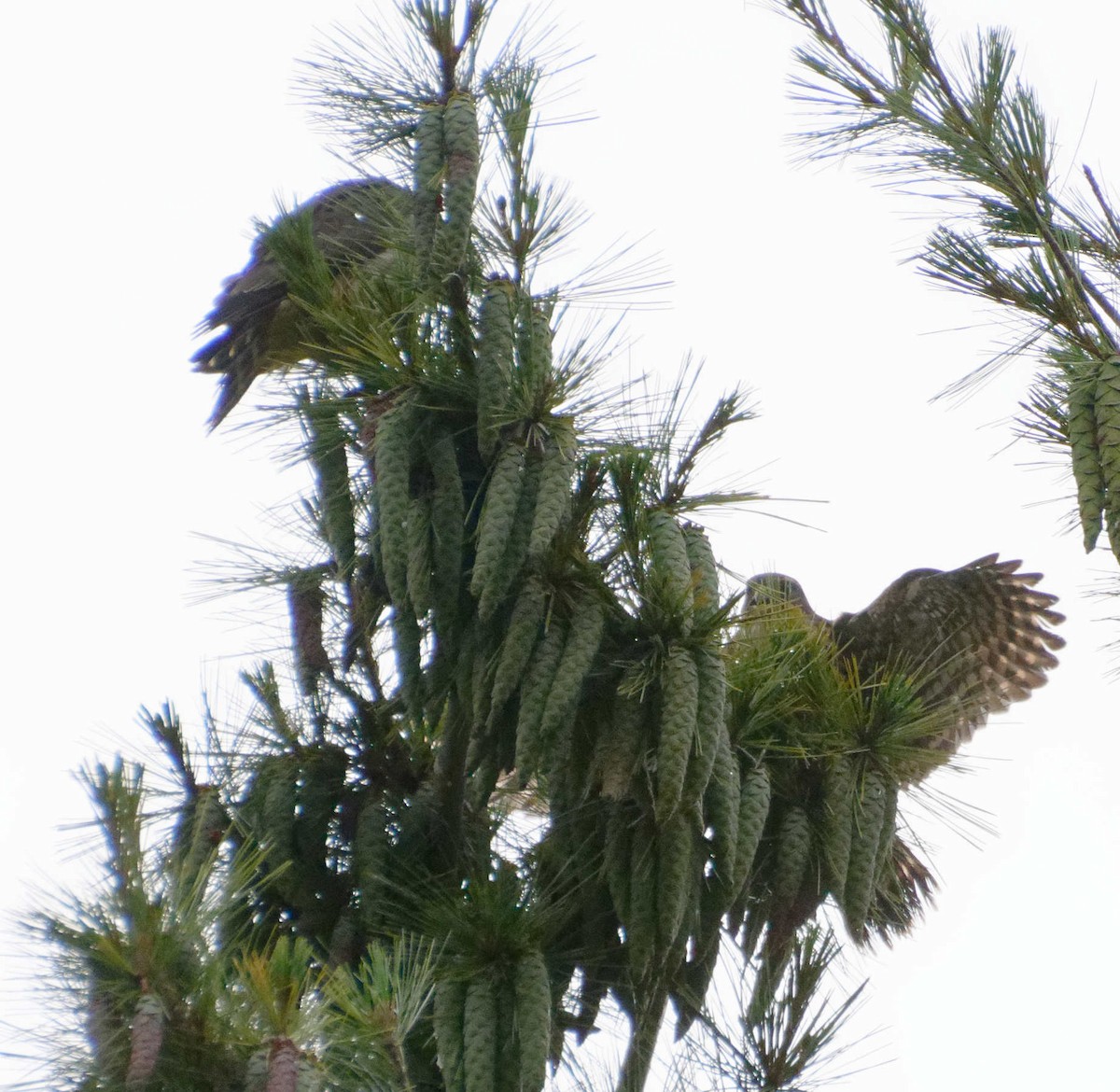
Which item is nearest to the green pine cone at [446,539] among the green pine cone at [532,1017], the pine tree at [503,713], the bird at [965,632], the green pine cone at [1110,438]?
the pine tree at [503,713]

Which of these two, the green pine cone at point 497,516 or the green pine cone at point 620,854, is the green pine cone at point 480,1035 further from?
the green pine cone at point 497,516

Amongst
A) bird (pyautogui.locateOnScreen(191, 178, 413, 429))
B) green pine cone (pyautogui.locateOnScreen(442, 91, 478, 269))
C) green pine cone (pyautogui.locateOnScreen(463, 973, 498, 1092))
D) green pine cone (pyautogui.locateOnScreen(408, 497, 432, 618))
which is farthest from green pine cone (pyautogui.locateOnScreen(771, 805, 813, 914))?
→ bird (pyautogui.locateOnScreen(191, 178, 413, 429))

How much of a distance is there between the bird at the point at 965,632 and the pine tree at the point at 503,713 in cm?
233

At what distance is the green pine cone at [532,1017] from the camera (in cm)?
320

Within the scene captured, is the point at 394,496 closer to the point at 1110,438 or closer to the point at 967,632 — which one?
the point at 1110,438

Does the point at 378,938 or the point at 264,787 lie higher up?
the point at 264,787

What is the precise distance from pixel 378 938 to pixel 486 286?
5.09 ft

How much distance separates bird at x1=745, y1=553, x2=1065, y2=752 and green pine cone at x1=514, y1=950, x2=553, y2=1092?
315cm

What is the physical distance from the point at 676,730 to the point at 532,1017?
2.10 ft

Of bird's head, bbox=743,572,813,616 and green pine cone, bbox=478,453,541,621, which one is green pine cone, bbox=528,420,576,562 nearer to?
green pine cone, bbox=478,453,541,621

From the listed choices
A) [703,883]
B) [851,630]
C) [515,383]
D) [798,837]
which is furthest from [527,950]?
[851,630]

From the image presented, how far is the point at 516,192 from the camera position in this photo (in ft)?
12.3

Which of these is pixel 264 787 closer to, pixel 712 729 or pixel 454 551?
pixel 454 551

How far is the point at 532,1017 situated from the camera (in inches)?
129
